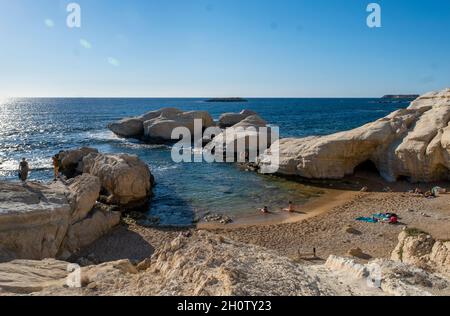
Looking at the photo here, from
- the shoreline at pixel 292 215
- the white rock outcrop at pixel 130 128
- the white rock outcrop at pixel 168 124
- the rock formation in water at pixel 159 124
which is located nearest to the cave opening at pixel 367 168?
the shoreline at pixel 292 215

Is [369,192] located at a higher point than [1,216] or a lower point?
lower

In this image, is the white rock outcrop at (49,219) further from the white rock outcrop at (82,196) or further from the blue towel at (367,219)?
the blue towel at (367,219)

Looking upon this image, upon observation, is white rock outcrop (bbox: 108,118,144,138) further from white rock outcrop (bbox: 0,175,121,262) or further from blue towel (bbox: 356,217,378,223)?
blue towel (bbox: 356,217,378,223)

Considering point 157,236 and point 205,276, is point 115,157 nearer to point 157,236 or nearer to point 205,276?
point 157,236

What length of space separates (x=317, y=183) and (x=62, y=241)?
1886 cm

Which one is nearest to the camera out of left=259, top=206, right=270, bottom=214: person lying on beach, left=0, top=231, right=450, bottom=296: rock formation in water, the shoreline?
left=0, top=231, right=450, bottom=296: rock formation in water

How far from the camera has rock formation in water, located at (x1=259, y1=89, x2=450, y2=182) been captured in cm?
2548

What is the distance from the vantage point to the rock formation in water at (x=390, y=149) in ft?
83.6

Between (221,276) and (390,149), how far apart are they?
24.3 metres

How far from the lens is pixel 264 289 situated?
20.8 feet

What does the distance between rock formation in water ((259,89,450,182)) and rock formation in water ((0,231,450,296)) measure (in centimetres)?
1961

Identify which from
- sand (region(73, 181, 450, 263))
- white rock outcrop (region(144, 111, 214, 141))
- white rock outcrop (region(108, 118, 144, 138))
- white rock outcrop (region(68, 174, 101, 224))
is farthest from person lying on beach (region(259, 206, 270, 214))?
white rock outcrop (region(108, 118, 144, 138))
